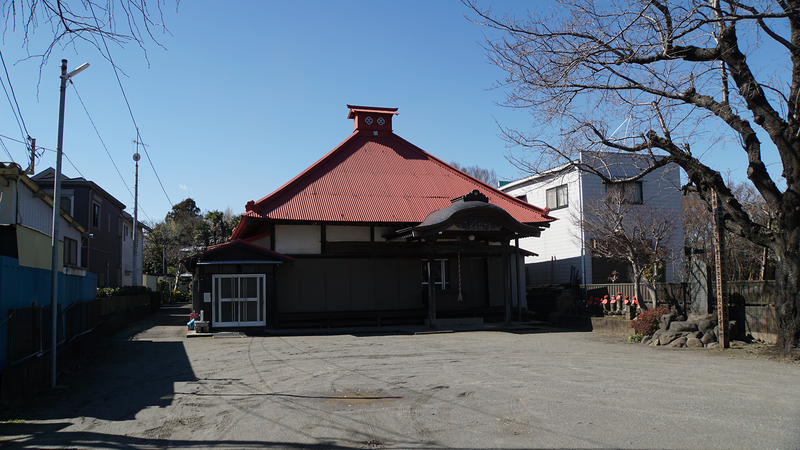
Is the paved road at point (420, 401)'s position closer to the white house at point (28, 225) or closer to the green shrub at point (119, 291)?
the white house at point (28, 225)

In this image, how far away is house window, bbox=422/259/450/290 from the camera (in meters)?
21.5

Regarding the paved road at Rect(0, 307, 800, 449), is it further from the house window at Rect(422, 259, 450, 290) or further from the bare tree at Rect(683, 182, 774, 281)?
the bare tree at Rect(683, 182, 774, 281)

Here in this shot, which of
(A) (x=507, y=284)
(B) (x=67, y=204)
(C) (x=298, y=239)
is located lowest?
(A) (x=507, y=284)

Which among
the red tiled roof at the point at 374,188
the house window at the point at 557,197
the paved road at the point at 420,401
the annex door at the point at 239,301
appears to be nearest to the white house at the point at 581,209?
the house window at the point at 557,197

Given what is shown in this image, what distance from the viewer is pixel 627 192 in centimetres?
2383

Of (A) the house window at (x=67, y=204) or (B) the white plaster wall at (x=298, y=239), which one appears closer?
(B) the white plaster wall at (x=298, y=239)

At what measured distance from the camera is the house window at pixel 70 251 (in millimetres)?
23145

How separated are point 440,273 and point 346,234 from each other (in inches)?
161

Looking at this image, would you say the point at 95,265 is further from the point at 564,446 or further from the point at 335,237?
the point at 564,446

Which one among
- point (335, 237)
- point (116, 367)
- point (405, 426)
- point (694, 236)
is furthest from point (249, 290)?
point (694, 236)

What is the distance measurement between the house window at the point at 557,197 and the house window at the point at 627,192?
2823mm

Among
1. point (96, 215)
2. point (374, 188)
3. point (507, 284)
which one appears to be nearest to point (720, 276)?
point (507, 284)

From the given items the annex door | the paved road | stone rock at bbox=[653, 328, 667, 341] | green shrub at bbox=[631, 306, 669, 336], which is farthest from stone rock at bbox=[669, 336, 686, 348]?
the annex door

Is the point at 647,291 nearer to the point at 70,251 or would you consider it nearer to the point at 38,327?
the point at 38,327
